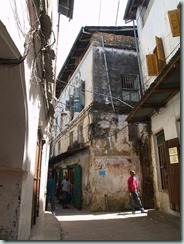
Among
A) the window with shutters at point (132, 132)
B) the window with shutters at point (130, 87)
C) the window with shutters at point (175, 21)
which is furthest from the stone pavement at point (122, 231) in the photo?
the window with shutters at point (130, 87)

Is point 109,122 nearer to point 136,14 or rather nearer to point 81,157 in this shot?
point 81,157

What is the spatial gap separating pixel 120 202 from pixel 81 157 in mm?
3402

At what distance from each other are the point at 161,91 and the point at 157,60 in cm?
269

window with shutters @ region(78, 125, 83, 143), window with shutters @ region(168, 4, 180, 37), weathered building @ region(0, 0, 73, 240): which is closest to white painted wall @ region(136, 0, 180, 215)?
window with shutters @ region(168, 4, 180, 37)

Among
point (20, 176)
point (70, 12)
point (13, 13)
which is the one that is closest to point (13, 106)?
point (20, 176)

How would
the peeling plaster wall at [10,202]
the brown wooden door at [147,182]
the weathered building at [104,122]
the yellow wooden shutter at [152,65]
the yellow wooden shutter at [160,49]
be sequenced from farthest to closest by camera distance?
the weathered building at [104,122] → the brown wooden door at [147,182] → the yellow wooden shutter at [152,65] → the yellow wooden shutter at [160,49] → the peeling plaster wall at [10,202]

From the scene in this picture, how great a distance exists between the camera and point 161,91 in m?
6.71

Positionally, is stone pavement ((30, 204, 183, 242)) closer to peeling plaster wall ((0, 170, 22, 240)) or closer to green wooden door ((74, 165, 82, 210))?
peeling plaster wall ((0, 170, 22, 240))

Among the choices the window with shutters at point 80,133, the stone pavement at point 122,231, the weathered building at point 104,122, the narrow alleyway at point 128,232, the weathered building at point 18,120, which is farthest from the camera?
the window with shutters at point 80,133

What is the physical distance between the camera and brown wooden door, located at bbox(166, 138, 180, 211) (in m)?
6.54

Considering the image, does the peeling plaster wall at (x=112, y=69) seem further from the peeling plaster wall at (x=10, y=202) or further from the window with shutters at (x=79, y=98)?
the peeling plaster wall at (x=10, y=202)

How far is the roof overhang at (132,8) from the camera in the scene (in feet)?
37.5

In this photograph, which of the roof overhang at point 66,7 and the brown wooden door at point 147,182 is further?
the brown wooden door at point 147,182

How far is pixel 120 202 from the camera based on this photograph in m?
11.7
